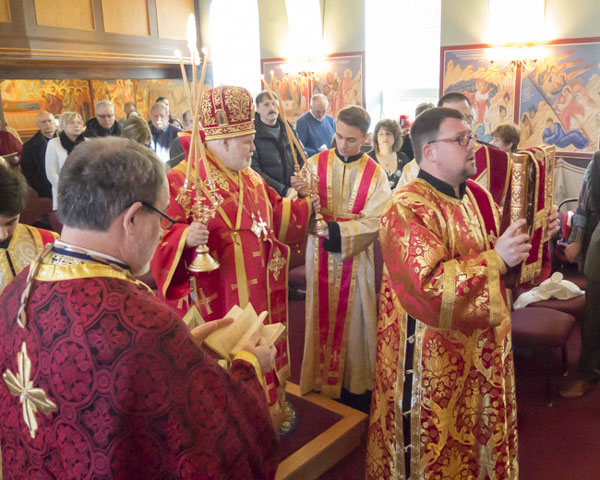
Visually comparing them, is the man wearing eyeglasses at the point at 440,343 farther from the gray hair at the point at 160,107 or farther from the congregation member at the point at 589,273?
the gray hair at the point at 160,107

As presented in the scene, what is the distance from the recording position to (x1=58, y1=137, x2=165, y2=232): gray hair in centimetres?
132

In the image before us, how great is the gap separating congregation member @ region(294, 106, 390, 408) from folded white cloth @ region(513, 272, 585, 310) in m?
1.35

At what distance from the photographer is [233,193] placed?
277 centimetres

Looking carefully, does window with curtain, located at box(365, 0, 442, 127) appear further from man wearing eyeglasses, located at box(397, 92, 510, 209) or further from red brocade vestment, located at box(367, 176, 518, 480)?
red brocade vestment, located at box(367, 176, 518, 480)

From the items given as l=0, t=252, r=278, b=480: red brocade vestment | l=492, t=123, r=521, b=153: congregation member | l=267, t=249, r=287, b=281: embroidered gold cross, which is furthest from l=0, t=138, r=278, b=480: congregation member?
l=492, t=123, r=521, b=153: congregation member

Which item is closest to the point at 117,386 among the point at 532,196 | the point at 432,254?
the point at 432,254

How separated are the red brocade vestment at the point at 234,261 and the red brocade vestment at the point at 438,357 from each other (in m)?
0.68

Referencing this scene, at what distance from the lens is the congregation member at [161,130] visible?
7789 millimetres

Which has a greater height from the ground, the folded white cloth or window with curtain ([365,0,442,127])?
window with curtain ([365,0,442,127])

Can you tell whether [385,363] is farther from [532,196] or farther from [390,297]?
[532,196]

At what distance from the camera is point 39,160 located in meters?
6.73

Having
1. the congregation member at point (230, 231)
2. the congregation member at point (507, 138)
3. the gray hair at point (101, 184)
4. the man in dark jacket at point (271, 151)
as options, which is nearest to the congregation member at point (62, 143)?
the man in dark jacket at point (271, 151)

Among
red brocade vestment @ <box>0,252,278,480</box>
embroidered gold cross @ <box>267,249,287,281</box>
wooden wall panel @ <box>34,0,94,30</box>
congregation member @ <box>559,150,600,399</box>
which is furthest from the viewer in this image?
wooden wall panel @ <box>34,0,94,30</box>

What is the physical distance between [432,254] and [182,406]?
112cm
